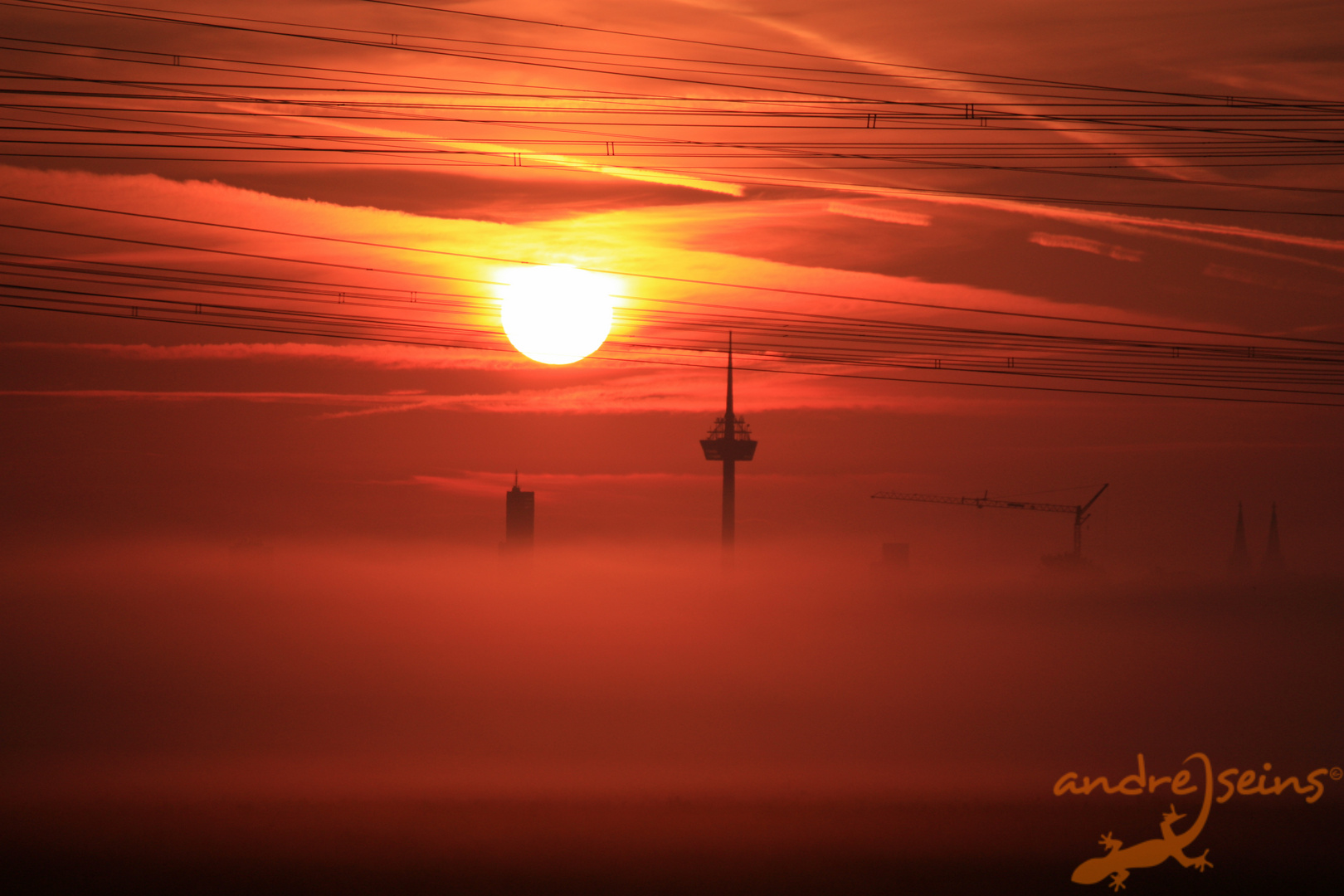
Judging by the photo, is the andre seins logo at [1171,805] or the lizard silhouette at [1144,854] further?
the lizard silhouette at [1144,854]

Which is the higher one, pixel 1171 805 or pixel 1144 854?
pixel 1171 805

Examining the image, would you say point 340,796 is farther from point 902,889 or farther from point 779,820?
point 902,889

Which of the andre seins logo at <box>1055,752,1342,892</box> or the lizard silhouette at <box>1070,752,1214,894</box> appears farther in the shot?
the lizard silhouette at <box>1070,752,1214,894</box>

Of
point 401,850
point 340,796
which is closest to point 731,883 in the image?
point 401,850

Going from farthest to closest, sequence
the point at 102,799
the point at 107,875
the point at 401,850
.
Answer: the point at 102,799 < the point at 401,850 < the point at 107,875

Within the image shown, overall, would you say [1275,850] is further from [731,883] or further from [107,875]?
[107,875]

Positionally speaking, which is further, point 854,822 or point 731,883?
point 854,822

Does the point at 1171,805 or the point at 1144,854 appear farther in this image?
the point at 1144,854

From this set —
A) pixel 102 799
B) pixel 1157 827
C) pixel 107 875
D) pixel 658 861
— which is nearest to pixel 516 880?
pixel 658 861

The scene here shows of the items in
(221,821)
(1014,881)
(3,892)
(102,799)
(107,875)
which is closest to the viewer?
(1014,881)
